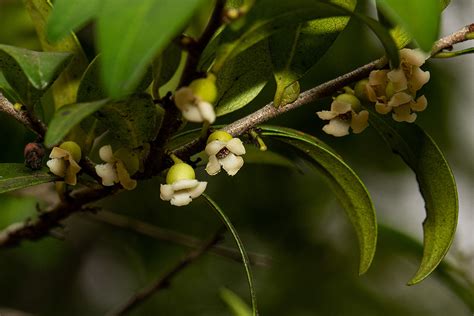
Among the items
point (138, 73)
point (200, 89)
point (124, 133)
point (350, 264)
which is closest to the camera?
point (138, 73)

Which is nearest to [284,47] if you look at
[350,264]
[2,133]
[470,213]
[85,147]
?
[85,147]

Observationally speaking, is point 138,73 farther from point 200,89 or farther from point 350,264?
point 350,264

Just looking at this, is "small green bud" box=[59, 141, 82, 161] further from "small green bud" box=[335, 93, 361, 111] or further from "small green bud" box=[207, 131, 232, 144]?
"small green bud" box=[335, 93, 361, 111]

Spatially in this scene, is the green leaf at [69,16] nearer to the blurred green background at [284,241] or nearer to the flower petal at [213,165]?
the flower petal at [213,165]

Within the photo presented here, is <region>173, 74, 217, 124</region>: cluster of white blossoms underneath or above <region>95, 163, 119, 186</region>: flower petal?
above


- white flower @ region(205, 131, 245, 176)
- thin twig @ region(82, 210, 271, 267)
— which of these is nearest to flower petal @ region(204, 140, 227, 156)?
white flower @ region(205, 131, 245, 176)

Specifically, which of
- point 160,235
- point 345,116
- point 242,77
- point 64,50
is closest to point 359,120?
point 345,116

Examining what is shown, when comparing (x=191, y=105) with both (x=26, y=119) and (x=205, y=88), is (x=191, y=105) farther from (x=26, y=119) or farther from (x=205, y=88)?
(x=26, y=119)
